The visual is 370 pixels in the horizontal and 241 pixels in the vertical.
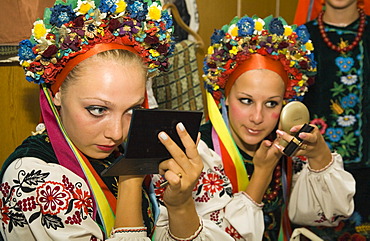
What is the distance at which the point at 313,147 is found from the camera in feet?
5.89

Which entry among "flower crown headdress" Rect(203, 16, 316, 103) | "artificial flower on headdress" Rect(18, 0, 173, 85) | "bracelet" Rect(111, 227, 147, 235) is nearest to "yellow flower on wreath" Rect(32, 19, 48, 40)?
"artificial flower on headdress" Rect(18, 0, 173, 85)

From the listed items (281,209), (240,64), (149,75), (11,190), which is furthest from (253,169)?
(11,190)

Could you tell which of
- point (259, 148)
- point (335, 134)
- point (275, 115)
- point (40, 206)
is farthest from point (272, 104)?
point (40, 206)

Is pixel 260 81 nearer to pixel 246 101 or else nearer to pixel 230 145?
pixel 246 101

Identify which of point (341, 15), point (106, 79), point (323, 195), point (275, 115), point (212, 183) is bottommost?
point (323, 195)

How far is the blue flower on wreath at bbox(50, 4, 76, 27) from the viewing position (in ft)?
4.32

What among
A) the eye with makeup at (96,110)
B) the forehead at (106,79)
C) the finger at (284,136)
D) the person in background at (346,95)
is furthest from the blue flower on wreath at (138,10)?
the person in background at (346,95)

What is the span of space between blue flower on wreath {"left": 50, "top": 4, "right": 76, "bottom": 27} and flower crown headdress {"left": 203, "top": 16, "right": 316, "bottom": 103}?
2.31ft

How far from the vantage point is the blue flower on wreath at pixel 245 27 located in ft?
5.96

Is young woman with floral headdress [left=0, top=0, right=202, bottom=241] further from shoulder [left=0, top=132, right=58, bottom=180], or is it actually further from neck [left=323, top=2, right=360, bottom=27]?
neck [left=323, top=2, right=360, bottom=27]

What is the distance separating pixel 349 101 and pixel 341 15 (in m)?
0.43

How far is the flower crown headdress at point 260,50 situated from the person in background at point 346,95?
49cm

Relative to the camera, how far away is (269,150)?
5.80 feet

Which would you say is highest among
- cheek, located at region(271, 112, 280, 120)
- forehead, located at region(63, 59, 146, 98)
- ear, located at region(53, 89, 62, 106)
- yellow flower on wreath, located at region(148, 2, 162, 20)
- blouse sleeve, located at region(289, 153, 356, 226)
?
yellow flower on wreath, located at region(148, 2, 162, 20)
